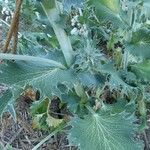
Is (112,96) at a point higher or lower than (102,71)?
lower

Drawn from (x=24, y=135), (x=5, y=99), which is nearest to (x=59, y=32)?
(x=5, y=99)

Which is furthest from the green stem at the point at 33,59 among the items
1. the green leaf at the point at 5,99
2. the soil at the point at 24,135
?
the soil at the point at 24,135

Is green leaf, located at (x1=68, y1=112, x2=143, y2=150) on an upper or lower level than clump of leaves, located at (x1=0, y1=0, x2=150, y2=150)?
lower

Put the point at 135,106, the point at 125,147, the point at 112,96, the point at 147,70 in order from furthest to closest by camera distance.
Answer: the point at 112,96 < the point at 135,106 < the point at 147,70 < the point at 125,147

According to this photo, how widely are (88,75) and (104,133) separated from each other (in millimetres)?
157

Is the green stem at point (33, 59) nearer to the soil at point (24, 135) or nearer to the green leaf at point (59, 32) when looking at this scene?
the green leaf at point (59, 32)

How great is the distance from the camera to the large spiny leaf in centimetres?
102

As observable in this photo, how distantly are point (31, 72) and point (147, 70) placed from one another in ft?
1.02

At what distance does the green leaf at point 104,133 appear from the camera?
40.0 inches

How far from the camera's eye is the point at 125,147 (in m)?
1.03

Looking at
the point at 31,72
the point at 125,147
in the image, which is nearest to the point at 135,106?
the point at 125,147

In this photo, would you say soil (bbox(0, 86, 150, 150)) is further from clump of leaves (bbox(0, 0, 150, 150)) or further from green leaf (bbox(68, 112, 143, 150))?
green leaf (bbox(68, 112, 143, 150))

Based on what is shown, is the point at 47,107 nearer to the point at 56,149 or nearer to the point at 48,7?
the point at 56,149

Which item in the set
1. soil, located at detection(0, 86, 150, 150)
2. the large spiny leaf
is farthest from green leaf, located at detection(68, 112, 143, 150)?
soil, located at detection(0, 86, 150, 150)
